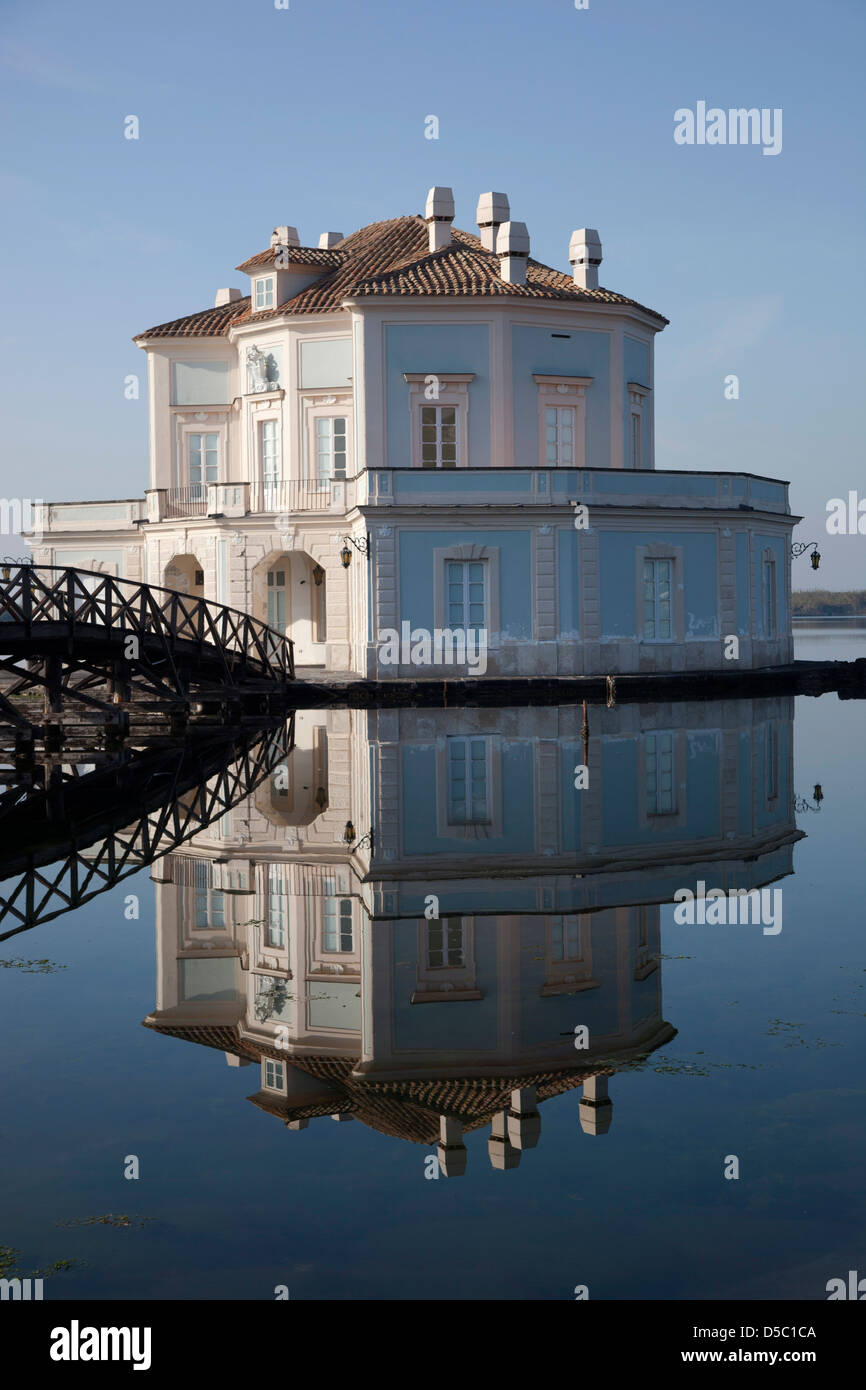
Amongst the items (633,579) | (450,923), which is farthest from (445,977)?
(633,579)

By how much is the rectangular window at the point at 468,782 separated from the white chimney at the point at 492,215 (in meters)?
20.6

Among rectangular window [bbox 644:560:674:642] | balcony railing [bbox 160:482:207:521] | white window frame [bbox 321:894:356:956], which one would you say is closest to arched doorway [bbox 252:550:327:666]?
balcony railing [bbox 160:482:207:521]

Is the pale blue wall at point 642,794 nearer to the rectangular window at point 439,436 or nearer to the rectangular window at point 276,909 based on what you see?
the rectangular window at point 276,909

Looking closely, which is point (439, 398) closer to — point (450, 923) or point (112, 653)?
point (112, 653)

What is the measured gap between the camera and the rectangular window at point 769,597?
113 feet

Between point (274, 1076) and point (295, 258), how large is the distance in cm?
3364

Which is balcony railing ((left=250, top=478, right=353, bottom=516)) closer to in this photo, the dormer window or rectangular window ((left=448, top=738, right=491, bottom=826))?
the dormer window

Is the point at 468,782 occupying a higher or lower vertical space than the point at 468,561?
lower

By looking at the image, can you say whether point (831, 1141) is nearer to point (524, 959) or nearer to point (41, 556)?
point (524, 959)

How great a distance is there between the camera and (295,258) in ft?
122

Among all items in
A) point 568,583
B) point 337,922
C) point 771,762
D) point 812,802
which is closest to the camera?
point 337,922

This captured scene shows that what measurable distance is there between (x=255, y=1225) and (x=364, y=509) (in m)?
25.7

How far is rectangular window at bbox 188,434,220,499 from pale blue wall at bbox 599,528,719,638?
13.2 meters

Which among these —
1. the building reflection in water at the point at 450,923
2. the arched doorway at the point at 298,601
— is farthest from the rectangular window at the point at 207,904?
the arched doorway at the point at 298,601
